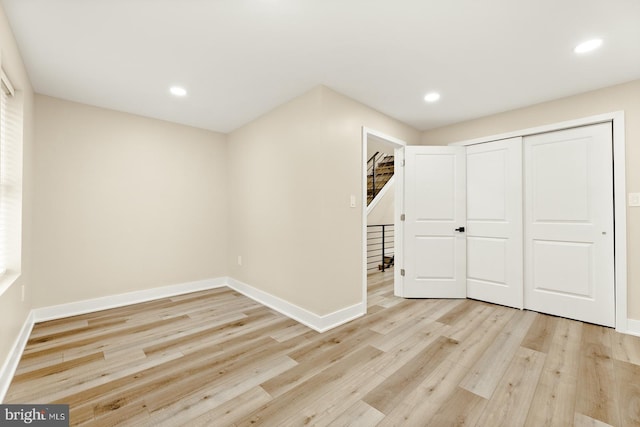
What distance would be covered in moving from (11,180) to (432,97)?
404 cm

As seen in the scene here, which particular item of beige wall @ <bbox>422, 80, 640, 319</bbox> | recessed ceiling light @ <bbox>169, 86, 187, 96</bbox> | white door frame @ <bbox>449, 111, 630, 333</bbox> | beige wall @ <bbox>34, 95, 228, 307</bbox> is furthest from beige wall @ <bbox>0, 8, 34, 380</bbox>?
white door frame @ <bbox>449, 111, 630, 333</bbox>

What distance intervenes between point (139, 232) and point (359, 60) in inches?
132

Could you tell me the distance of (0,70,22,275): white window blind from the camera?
2.17 metres

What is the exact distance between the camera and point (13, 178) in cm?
224

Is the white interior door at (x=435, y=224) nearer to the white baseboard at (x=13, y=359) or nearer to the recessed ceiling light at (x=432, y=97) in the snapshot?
the recessed ceiling light at (x=432, y=97)

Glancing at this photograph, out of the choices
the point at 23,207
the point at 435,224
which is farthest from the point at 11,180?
the point at 435,224

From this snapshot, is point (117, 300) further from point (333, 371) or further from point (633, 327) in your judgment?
point (633, 327)

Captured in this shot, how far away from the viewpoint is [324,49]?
212 cm

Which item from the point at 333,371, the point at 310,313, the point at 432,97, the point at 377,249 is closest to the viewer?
the point at 333,371

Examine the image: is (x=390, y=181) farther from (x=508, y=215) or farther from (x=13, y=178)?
(x=13, y=178)

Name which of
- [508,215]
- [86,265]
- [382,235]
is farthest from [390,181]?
[86,265]

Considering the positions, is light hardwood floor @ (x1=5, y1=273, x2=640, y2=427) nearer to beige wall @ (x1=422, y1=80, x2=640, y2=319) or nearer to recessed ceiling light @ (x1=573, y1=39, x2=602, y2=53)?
beige wall @ (x1=422, y1=80, x2=640, y2=319)

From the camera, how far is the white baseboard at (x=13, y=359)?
1700 millimetres

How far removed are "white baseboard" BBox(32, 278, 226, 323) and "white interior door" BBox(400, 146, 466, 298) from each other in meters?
2.99
